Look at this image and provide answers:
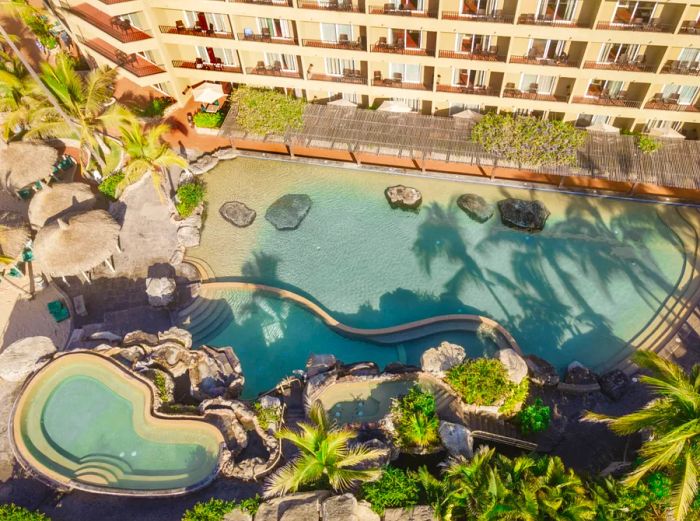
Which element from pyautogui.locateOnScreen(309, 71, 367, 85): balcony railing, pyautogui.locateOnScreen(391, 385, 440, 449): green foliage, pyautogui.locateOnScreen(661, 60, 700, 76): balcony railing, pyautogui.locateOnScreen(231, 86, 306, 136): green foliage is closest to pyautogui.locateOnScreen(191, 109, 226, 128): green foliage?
pyautogui.locateOnScreen(231, 86, 306, 136): green foliage

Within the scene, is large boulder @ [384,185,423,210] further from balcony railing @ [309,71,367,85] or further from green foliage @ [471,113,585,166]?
balcony railing @ [309,71,367,85]

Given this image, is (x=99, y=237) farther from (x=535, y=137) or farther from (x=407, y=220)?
(x=535, y=137)

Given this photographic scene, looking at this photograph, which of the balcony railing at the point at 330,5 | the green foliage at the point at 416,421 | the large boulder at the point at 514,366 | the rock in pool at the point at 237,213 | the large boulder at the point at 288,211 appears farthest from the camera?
the rock in pool at the point at 237,213

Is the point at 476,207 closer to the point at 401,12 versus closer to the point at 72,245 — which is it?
the point at 401,12

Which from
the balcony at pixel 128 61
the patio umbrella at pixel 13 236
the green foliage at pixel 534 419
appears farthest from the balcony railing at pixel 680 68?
the patio umbrella at pixel 13 236

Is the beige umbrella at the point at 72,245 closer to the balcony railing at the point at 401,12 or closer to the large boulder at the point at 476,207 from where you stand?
the balcony railing at the point at 401,12

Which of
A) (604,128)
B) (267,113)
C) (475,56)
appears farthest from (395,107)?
(604,128)
